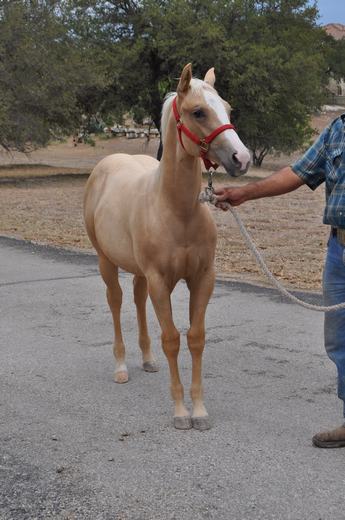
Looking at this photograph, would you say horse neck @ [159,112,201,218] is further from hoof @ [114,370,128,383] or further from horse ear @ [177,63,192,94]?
hoof @ [114,370,128,383]

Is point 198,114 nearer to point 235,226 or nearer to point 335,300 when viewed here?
point 335,300

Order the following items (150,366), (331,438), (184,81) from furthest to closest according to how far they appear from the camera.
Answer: (150,366) < (331,438) < (184,81)

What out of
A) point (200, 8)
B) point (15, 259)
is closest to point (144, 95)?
point (200, 8)

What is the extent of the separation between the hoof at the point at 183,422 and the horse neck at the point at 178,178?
1.27 m

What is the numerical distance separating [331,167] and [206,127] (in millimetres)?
708

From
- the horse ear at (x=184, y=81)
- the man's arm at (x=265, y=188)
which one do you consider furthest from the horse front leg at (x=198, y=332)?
the horse ear at (x=184, y=81)

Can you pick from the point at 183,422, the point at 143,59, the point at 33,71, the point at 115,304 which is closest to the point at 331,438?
the point at 183,422

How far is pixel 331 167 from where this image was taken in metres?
3.68

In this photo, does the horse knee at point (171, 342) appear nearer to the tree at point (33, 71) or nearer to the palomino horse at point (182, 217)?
the palomino horse at point (182, 217)

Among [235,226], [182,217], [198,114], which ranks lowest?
[235,226]

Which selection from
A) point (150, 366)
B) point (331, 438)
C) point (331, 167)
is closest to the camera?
point (331, 167)

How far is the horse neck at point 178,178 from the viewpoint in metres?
4.07

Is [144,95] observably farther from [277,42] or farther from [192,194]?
[192,194]

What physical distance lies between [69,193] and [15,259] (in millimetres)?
10811
